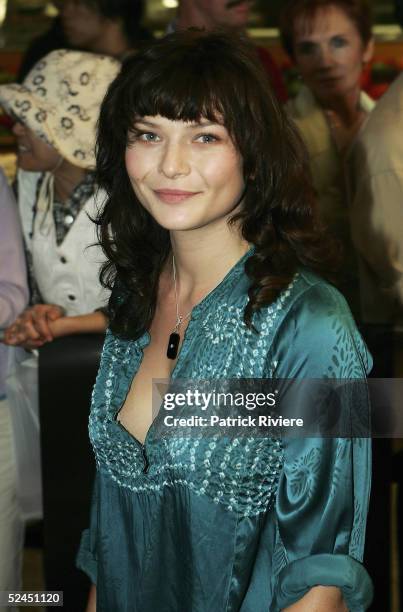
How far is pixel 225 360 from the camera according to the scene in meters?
1.11

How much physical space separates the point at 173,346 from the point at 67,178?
0.96m

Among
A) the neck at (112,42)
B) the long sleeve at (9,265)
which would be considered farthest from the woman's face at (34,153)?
the neck at (112,42)

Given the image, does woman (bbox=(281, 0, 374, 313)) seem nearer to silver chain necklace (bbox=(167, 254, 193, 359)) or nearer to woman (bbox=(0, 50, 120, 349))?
woman (bbox=(0, 50, 120, 349))

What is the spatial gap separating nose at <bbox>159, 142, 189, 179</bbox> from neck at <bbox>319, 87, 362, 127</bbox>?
54.4 inches

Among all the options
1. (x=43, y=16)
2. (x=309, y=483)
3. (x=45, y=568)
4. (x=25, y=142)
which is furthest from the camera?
(x=43, y=16)

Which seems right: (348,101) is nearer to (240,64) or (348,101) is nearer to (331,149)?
(331,149)

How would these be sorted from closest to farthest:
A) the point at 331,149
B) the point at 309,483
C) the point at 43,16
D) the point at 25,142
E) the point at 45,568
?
the point at 309,483 < the point at 45,568 < the point at 25,142 < the point at 331,149 < the point at 43,16

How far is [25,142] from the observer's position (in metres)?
2.09

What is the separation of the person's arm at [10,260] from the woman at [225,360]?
0.69m

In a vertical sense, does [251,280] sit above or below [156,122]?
below

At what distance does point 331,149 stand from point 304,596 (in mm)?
1466

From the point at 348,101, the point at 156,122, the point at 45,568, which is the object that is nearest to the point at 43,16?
the point at 348,101

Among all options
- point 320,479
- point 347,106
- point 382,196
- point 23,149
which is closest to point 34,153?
point 23,149

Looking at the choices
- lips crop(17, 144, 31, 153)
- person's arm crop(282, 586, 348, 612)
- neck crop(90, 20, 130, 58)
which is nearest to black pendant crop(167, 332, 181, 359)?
person's arm crop(282, 586, 348, 612)
